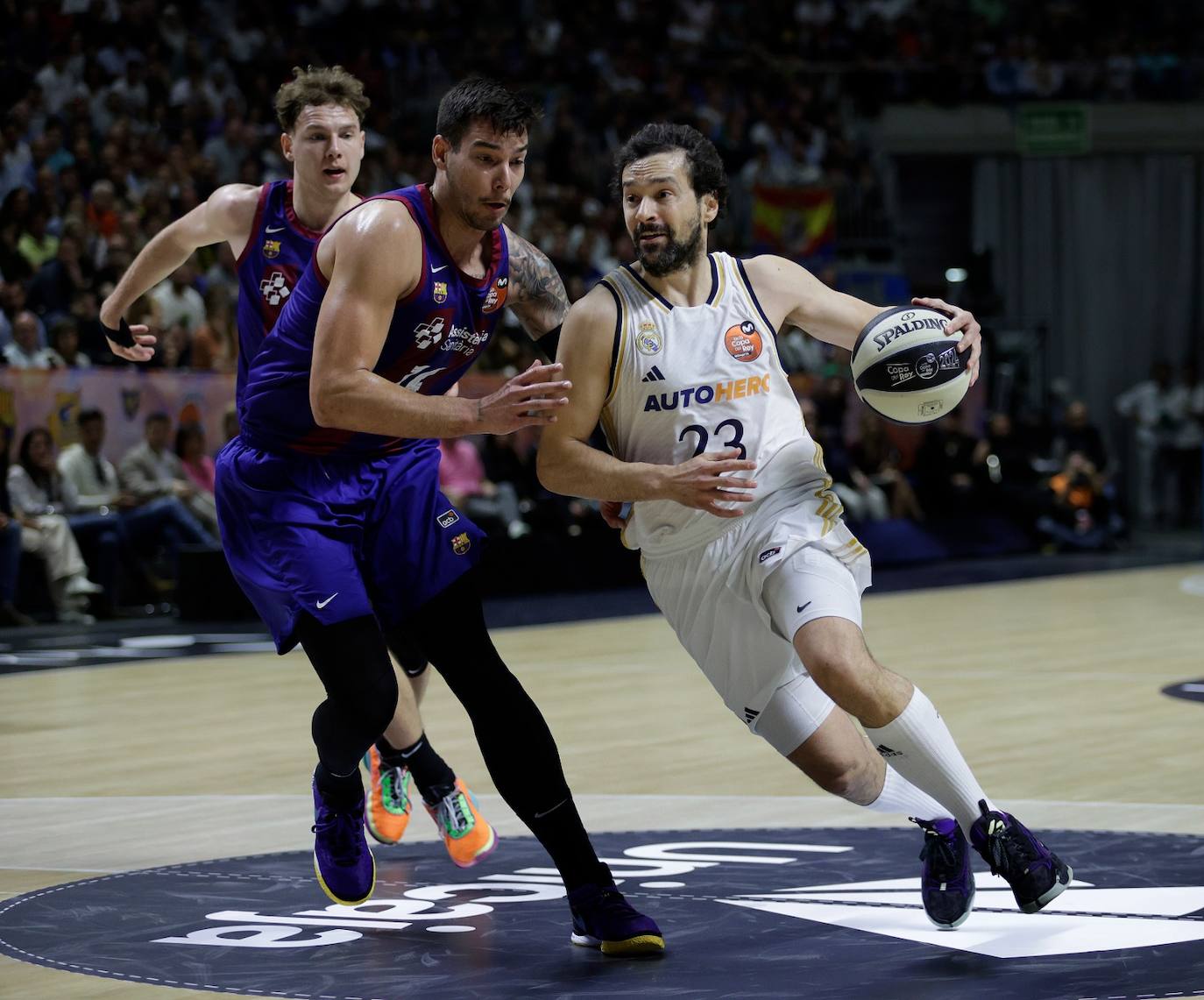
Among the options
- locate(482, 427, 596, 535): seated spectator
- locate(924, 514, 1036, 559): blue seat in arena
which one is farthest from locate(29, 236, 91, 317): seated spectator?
locate(924, 514, 1036, 559): blue seat in arena

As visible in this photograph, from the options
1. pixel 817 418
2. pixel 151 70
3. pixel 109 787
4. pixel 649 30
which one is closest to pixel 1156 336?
pixel 649 30

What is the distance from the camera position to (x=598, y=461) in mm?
4207

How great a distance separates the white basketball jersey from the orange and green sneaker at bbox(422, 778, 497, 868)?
3.24 feet

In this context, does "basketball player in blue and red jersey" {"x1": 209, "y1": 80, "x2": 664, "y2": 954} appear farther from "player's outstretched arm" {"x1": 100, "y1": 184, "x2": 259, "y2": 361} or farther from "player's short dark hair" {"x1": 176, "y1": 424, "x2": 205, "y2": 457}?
"player's short dark hair" {"x1": 176, "y1": 424, "x2": 205, "y2": 457}

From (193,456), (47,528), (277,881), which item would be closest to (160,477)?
(193,456)

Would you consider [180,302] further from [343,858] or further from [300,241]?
[343,858]

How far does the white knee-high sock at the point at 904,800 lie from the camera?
4.36 meters

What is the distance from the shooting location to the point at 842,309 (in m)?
4.59

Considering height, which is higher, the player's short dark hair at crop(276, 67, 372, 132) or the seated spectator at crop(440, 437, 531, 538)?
the player's short dark hair at crop(276, 67, 372, 132)

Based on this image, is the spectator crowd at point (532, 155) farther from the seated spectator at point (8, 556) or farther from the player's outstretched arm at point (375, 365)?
the player's outstretched arm at point (375, 365)

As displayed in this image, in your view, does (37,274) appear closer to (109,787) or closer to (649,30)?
(109,787)

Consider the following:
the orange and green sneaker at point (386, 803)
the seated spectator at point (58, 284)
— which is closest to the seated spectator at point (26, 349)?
the seated spectator at point (58, 284)

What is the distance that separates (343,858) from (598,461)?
44.4 inches

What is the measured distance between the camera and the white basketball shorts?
429 centimetres
